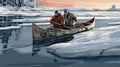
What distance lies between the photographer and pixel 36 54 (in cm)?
1416

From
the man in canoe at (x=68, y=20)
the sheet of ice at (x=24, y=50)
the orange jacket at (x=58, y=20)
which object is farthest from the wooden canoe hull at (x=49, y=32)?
the sheet of ice at (x=24, y=50)

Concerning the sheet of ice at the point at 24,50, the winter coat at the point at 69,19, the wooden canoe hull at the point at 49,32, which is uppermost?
the winter coat at the point at 69,19

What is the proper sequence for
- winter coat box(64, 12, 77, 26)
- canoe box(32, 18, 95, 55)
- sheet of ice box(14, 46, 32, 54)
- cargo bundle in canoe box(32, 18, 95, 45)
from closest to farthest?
sheet of ice box(14, 46, 32, 54)
canoe box(32, 18, 95, 55)
cargo bundle in canoe box(32, 18, 95, 45)
winter coat box(64, 12, 77, 26)

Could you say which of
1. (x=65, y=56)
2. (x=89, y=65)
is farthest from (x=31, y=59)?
(x=89, y=65)

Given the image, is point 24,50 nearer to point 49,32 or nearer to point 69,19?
point 49,32

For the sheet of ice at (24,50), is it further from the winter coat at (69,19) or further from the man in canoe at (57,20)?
the winter coat at (69,19)

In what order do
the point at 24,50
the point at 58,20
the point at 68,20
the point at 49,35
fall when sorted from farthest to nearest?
the point at 68,20
the point at 58,20
the point at 49,35
the point at 24,50

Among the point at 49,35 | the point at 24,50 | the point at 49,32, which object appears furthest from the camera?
the point at 49,35

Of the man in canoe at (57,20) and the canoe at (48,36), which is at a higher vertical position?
the man in canoe at (57,20)

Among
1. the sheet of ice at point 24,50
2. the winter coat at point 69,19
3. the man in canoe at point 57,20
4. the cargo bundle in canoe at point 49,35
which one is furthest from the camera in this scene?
the winter coat at point 69,19

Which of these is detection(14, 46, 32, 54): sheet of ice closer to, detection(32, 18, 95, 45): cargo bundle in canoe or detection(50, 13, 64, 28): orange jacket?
detection(32, 18, 95, 45): cargo bundle in canoe

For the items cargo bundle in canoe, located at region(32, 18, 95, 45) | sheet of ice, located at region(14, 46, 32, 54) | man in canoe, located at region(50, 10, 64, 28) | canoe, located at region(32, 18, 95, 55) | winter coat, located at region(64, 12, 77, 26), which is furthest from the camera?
winter coat, located at region(64, 12, 77, 26)

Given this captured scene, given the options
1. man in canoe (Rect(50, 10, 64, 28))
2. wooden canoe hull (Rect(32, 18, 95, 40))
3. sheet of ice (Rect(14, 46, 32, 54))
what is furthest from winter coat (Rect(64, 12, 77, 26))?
sheet of ice (Rect(14, 46, 32, 54))

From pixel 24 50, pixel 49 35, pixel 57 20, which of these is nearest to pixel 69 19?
pixel 57 20
